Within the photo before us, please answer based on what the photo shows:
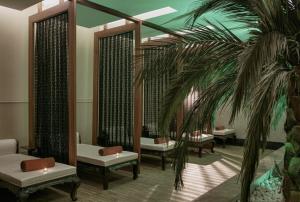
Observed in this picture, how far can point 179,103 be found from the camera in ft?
6.51

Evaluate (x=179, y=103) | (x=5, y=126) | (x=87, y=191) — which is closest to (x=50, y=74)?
(x=5, y=126)

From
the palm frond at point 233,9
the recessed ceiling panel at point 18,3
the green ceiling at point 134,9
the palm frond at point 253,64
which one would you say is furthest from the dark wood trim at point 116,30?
the palm frond at point 253,64

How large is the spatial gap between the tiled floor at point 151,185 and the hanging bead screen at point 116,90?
2.11ft

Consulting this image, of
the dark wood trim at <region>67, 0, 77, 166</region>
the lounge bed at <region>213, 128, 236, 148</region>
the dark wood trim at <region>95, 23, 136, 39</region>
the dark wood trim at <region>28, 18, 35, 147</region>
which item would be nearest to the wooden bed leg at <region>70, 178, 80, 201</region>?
the dark wood trim at <region>67, 0, 77, 166</region>

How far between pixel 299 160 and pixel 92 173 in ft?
11.4

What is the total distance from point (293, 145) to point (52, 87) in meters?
3.16

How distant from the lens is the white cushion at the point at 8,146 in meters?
3.88

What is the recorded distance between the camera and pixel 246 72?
1.20 m

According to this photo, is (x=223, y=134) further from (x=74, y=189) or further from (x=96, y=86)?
(x=74, y=189)

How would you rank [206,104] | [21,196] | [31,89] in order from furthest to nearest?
[31,89] < [21,196] < [206,104]

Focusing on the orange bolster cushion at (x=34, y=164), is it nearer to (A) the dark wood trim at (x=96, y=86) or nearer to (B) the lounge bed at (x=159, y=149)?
(A) the dark wood trim at (x=96, y=86)

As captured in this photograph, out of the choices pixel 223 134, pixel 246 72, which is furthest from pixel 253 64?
pixel 223 134

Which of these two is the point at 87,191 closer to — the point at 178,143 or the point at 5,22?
the point at 178,143

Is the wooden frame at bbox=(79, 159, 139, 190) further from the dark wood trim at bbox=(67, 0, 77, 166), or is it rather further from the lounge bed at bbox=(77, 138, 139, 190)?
the dark wood trim at bbox=(67, 0, 77, 166)
